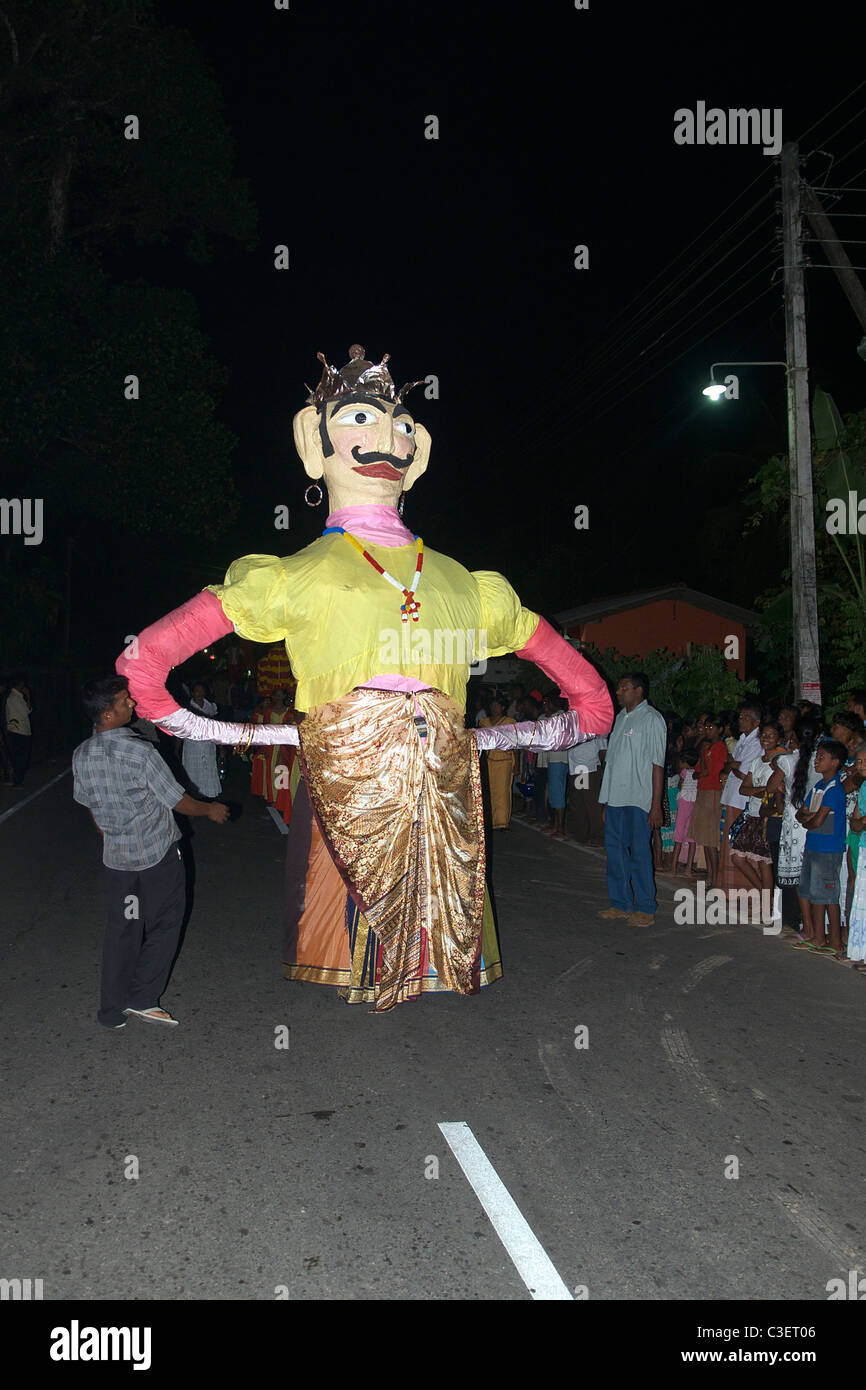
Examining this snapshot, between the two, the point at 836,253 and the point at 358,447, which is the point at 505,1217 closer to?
the point at 358,447

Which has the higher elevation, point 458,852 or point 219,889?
point 458,852

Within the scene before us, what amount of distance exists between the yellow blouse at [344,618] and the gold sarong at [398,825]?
114mm

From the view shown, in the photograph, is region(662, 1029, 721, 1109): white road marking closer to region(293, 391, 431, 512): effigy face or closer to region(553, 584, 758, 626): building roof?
region(293, 391, 431, 512): effigy face

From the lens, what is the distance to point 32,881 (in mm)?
8844

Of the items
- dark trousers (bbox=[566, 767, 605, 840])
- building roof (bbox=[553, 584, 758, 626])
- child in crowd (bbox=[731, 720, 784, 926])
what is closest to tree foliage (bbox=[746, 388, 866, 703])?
dark trousers (bbox=[566, 767, 605, 840])

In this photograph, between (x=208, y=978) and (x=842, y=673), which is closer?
(x=208, y=978)

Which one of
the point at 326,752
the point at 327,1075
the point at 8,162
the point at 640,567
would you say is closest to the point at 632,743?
the point at 326,752

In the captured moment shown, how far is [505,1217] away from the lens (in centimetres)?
314

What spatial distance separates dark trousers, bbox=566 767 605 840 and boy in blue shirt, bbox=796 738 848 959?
14.1ft

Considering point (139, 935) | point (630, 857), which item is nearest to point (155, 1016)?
point (139, 935)

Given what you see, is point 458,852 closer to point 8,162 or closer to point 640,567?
point 8,162

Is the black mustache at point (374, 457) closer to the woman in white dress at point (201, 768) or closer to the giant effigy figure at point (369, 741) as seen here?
the giant effigy figure at point (369, 741)

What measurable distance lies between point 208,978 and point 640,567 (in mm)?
36029

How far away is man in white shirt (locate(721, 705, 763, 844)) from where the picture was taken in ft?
25.5
